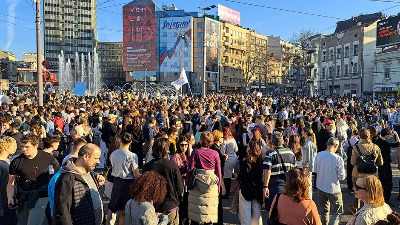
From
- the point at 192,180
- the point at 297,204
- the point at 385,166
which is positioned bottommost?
the point at 385,166

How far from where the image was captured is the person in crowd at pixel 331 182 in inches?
236

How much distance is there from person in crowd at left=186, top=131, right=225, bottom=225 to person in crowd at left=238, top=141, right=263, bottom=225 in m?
0.41

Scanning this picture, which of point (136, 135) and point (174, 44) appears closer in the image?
point (136, 135)

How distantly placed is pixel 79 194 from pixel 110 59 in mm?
131166

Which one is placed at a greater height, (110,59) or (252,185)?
(110,59)

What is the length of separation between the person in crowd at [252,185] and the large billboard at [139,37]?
80.8 m

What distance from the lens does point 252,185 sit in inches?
227

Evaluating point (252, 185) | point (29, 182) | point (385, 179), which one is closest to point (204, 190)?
point (252, 185)

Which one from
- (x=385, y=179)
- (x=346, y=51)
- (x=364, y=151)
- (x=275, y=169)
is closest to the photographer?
(x=275, y=169)

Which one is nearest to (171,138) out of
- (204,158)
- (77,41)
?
(204,158)

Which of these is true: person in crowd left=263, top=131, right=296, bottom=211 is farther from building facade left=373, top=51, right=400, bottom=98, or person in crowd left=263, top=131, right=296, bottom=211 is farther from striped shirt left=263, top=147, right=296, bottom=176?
building facade left=373, top=51, right=400, bottom=98

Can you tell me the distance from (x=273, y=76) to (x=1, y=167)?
326 feet

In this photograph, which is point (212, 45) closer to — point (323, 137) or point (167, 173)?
point (323, 137)

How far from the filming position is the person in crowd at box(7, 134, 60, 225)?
4781 millimetres
